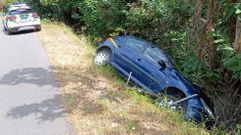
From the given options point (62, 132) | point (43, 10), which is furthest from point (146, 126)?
point (43, 10)

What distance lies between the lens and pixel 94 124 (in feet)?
24.1

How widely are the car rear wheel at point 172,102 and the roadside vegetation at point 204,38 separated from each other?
629mm

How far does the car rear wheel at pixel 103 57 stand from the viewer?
40.1 ft

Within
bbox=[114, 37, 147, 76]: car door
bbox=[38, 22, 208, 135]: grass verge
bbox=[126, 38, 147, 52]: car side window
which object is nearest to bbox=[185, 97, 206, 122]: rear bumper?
bbox=[38, 22, 208, 135]: grass verge

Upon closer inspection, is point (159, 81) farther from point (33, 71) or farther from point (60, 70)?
point (33, 71)

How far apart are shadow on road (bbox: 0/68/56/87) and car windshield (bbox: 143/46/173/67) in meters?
2.81

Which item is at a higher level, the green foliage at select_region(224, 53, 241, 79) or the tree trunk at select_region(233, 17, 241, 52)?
the tree trunk at select_region(233, 17, 241, 52)

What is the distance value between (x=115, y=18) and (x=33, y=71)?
20.7 feet

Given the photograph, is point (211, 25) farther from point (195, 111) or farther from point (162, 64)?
point (195, 111)

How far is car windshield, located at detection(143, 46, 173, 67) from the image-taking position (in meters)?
10.5

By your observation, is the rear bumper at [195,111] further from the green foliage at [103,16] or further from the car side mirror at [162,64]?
the green foliage at [103,16]

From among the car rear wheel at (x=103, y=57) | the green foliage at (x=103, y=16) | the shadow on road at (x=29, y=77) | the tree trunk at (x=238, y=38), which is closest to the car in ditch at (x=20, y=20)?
the green foliage at (x=103, y=16)

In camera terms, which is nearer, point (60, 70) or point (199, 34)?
point (199, 34)

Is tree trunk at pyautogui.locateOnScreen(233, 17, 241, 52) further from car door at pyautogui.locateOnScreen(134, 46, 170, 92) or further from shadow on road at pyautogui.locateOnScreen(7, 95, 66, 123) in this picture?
shadow on road at pyautogui.locateOnScreen(7, 95, 66, 123)
